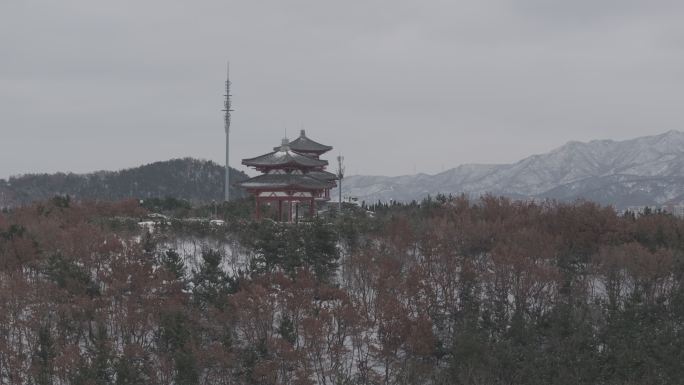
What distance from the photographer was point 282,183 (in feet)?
129

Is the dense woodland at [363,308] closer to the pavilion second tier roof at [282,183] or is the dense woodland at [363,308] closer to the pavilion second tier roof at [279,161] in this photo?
the pavilion second tier roof at [282,183]

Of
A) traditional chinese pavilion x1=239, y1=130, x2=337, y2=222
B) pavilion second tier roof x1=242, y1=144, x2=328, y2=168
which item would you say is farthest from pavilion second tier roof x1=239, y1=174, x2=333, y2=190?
pavilion second tier roof x1=242, y1=144, x2=328, y2=168

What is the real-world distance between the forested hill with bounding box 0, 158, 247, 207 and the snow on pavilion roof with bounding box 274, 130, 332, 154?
7217cm

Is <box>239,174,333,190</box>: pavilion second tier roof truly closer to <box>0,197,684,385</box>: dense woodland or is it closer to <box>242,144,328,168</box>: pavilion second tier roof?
<box>242,144,328,168</box>: pavilion second tier roof

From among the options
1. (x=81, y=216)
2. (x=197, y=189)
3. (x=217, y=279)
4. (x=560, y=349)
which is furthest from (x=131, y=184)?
(x=560, y=349)

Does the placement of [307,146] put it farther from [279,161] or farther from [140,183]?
[140,183]

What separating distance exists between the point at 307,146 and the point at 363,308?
101ft

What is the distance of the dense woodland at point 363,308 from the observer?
23.1 metres

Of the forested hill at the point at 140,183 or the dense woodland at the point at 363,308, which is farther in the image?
the forested hill at the point at 140,183

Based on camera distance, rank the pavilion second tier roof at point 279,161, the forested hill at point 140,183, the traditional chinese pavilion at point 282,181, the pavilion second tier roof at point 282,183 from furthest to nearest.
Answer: the forested hill at point 140,183 < the pavilion second tier roof at point 279,161 < the traditional chinese pavilion at point 282,181 < the pavilion second tier roof at point 282,183

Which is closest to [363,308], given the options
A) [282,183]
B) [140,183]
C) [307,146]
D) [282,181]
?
[282,183]

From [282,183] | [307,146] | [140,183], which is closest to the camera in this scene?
[282,183]

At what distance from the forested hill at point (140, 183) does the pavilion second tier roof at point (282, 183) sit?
288 feet

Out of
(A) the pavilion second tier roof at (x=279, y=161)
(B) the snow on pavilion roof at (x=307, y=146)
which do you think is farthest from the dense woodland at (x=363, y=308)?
(B) the snow on pavilion roof at (x=307, y=146)
